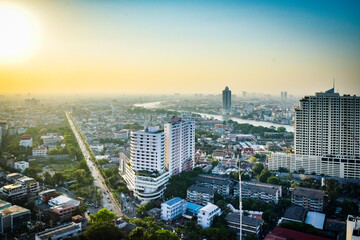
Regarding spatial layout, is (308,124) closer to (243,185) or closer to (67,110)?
(243,185)

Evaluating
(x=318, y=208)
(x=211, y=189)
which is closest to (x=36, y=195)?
(x=211, y=189)

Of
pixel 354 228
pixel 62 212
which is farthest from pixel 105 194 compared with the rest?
pixel 354 228

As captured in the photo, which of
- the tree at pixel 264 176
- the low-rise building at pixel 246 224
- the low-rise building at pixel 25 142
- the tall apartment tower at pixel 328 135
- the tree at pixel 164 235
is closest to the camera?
the tree at pixel 164 235

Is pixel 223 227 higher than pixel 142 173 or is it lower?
lower

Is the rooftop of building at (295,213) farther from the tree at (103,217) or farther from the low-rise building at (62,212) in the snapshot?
the low-rise building at (62,212)

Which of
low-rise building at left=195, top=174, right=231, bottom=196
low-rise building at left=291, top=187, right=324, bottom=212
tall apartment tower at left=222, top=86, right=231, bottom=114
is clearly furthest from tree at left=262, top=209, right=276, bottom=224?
tall apartment tower at left=222, top=86, right=231, bottom=114

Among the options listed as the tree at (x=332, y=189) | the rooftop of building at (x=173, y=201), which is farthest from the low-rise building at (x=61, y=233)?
the tree at (x=332, y=189)
